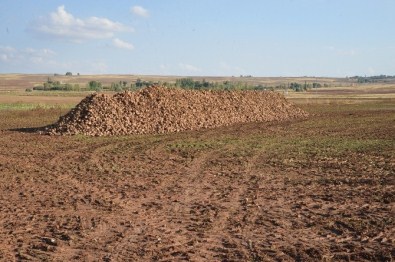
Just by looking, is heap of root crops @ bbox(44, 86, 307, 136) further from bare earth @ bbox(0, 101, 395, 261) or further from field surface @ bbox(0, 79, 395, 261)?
field surface @ bbox(0, 79, 395, 261)

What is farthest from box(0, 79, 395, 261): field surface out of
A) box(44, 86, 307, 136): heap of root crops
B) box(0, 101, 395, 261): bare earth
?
box(44, 86, 307, 136): heap of root crops

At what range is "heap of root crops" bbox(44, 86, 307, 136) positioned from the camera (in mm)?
26391

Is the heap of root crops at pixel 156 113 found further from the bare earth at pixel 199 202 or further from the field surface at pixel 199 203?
the field surface at pixel 199 203

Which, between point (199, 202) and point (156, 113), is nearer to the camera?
point (199, 202)

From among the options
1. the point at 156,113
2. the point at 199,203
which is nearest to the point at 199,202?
the point at 199,203

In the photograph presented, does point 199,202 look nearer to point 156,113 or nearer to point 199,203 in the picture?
point 199,203

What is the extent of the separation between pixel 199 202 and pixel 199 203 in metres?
0.09

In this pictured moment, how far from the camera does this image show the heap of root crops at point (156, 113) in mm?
26391

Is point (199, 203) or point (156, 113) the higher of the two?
point (156, 113)

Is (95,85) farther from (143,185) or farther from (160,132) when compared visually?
(143,185)

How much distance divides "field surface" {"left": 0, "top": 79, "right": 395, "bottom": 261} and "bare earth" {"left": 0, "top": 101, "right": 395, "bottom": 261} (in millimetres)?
28

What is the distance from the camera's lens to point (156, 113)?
28875mm

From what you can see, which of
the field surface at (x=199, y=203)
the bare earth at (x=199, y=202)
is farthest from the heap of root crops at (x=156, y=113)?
the field surface at (x=199, y=203)

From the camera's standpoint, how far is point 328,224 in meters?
8.72
